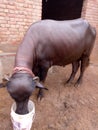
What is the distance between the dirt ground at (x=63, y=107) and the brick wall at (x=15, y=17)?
129cm

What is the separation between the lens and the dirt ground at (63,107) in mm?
2836

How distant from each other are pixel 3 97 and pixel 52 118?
43.8 inches

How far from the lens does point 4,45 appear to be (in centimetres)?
414

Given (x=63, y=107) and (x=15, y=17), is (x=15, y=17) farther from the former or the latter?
(x=63, y=107)

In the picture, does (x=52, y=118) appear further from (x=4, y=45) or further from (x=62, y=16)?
(x=62, y=16)

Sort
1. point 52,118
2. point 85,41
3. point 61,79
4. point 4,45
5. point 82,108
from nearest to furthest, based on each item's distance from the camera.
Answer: point 52,118, point 82,108, point 85,41, point 4,45, point 61,79

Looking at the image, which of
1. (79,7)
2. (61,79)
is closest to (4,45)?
(61,79)

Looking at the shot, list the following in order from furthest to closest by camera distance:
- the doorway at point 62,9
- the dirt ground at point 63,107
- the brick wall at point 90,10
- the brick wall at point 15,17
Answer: the doorway at point 62,9
the brick wall at point 90,10
the brick wall at point 15,17
the dirt ground at point 63,107

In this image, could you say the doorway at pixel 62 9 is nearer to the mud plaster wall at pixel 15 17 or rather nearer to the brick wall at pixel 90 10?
the brick wall at pixel 90 10

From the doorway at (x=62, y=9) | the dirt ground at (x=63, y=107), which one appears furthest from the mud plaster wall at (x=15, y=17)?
the doorway at (x=62, y=9)

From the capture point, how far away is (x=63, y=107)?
3.31 meters

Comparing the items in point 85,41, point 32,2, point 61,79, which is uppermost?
point 32,2

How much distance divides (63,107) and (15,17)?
234 cm

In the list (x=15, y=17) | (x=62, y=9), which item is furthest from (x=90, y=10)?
(x=15, y=17)
